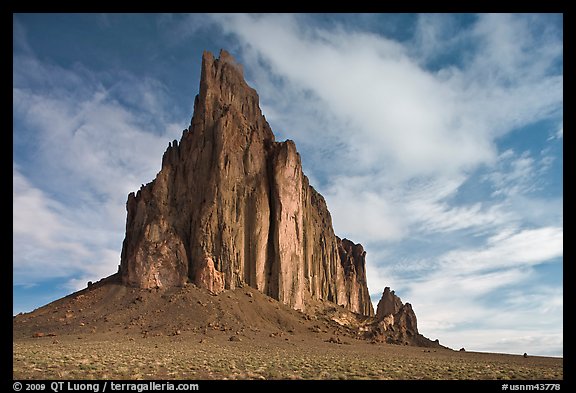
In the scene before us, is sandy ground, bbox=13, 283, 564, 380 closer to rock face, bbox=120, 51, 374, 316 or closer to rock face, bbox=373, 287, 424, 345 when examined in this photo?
rock face, bbox=120, 51, 374, 316

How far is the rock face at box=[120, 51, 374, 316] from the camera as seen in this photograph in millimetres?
67500

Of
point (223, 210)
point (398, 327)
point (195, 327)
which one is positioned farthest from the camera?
point (398, 327)

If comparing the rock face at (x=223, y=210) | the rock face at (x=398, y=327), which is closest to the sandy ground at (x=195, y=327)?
the rock face at (x=223, y=210)

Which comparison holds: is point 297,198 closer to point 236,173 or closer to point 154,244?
point 236,173

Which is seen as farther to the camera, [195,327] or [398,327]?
[398,327]

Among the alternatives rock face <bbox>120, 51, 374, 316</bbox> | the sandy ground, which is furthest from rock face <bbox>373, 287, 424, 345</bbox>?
rock face <bbox>120, 51, 374, 316</bbox>

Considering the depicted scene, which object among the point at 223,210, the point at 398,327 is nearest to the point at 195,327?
the point at 223,210

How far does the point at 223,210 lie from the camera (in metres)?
73.6

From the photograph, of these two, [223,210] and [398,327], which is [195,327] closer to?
[223,210]

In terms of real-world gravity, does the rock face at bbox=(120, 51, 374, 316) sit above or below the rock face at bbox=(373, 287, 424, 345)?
above

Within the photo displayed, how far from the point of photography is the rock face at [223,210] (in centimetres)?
6750

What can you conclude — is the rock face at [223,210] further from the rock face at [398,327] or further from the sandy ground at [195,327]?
the rock face at [398,327]

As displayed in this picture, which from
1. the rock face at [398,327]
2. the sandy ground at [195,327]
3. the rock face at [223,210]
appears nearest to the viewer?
the sandy ground at [195,327]
